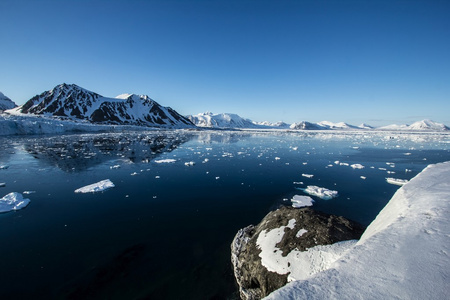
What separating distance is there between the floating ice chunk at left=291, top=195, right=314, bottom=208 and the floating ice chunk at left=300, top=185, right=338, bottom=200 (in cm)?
85

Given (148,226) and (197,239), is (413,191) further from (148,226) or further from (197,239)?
(148,226)

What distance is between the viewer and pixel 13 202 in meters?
8.55

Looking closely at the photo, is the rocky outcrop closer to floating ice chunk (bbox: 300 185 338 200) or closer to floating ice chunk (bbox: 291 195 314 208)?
floating ice chunk (bbox: 291 195 314 208)

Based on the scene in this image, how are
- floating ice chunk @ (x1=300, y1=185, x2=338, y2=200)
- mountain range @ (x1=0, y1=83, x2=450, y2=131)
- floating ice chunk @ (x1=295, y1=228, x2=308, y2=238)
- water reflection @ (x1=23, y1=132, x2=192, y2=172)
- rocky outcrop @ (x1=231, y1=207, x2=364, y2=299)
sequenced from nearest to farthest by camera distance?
rocky outcrop @ (x1=231, y1=207, x2=364, y2=299) → floating ice chunk @ (x1=295, y1=228, x2=308, y2=238) → floating ice chunk @ (x1=300, y1=185, x2=338, y2=200) → water reflection @ (x1=23, y1=132, x2=192, y2=172) → mountain range @ (x1=0, y1=83, x2=450, y2=131)

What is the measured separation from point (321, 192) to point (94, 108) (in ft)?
510

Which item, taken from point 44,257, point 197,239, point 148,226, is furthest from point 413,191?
point 44,257

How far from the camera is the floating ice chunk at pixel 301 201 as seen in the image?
9102mm

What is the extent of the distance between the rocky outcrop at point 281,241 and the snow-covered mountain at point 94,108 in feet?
419

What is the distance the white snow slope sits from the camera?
202cm

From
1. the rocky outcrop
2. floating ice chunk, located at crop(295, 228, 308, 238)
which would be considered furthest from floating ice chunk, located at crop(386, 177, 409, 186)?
floating ice chunk, located at crop(295, 228, 308, 238)

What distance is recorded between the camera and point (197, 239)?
6629mm

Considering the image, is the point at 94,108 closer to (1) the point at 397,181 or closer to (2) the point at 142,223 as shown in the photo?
(2) the point at 142,223

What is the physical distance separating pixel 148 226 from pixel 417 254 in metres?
7.28

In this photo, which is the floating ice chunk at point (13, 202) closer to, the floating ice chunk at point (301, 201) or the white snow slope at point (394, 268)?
the white snow slope at point (394, 268)
